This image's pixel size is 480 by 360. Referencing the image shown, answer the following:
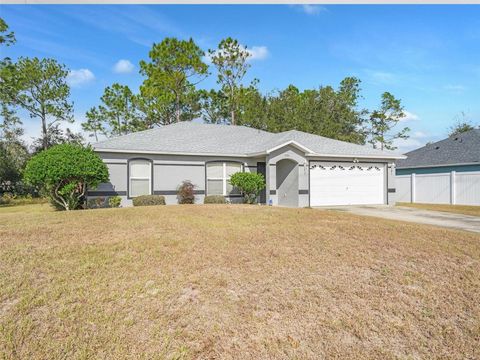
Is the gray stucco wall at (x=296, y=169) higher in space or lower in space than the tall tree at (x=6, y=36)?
lower

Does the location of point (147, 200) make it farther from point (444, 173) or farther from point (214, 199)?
point (444, 173)

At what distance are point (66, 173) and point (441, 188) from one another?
24.3 meters

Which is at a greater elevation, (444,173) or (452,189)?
(444,173)

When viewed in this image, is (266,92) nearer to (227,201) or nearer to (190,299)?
(227,201)

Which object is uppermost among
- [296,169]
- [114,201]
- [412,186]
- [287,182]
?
[296,169]

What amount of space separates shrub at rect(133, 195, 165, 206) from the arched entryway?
7564 mm

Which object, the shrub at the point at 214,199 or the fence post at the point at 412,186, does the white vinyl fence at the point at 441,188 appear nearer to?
the fence post at the point at 412,186

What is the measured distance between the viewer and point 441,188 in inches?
925

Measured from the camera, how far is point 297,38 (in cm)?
1327

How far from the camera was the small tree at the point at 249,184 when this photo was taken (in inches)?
672

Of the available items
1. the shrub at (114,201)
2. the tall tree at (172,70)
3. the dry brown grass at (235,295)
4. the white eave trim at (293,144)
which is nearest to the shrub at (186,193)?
the shrub at (114,201)

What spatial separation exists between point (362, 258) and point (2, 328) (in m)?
6.10

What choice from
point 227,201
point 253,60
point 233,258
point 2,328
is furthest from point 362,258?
point 253,60

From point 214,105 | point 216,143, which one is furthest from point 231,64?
point 216,143
